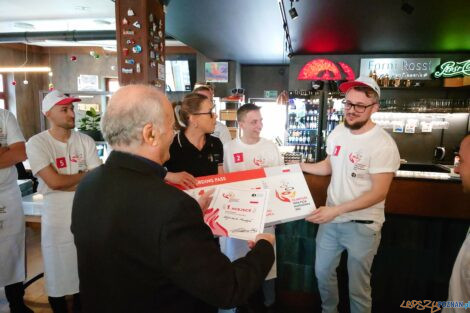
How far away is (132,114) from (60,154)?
5.49 ft

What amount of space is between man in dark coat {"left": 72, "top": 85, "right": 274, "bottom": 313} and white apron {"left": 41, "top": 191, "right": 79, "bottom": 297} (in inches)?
56.8

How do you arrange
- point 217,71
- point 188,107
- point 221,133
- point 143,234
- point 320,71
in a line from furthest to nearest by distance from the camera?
point 217,71 → point 320,71 → point 221,133 → point 188,107 → point 143,234

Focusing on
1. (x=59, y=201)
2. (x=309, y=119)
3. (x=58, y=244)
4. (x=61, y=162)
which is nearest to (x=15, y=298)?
(x=58, y=244)

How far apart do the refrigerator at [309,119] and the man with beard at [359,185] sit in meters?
4.76

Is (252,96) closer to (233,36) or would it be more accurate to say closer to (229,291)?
(233,36)

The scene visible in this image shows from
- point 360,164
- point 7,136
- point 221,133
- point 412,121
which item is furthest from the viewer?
point 412,121

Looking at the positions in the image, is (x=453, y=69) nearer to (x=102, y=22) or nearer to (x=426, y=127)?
(x=426, y=127)

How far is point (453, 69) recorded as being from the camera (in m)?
6.84

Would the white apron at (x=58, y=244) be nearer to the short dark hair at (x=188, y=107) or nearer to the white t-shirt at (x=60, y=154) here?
the white t-shirt at (x=60, y=154)

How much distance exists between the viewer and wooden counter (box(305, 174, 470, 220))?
100 inches

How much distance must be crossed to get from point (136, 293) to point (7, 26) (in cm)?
842

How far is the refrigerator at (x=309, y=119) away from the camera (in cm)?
704

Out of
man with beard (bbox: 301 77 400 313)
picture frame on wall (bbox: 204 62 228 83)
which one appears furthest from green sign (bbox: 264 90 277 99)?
man with beard (bbox: 301 77 400 313)

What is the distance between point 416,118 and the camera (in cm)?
739
